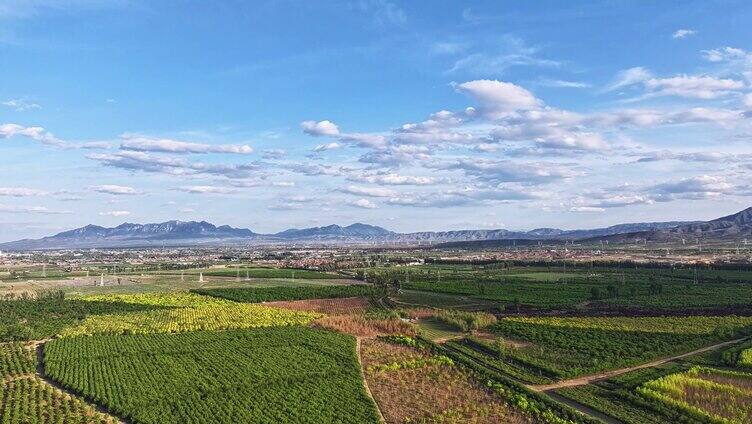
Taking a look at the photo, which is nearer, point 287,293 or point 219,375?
point 219,375

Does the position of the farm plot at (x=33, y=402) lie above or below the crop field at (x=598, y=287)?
below

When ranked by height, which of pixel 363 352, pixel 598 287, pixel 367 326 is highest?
pixel 598 287

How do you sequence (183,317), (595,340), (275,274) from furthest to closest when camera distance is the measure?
1. (275,274)
2. (183,317)
3. (595,340)

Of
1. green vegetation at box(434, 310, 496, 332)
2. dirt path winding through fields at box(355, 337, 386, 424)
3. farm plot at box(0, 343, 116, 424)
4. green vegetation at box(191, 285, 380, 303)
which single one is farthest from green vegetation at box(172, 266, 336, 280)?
farm plot at box(0, 343, 116, 424)

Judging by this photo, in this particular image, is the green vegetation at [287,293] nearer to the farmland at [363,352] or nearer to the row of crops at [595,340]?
the farmland at [363,352]

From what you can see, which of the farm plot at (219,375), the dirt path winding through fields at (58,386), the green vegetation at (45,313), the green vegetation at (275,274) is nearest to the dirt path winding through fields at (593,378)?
the farm plot at (219,375)

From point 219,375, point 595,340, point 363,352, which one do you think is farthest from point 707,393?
point 219,375

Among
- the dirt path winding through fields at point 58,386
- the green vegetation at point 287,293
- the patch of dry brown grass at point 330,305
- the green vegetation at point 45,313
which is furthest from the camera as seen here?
the green vegetation at point 287,293

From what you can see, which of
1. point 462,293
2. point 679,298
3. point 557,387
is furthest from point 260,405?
point 679,298

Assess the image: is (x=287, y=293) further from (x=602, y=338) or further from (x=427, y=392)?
(x=427, y=392)
